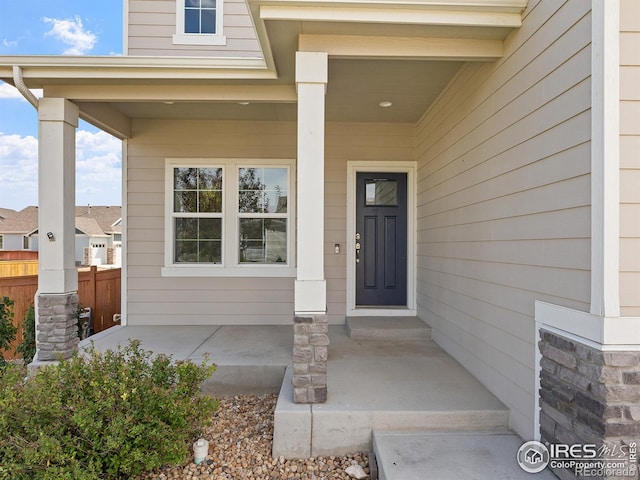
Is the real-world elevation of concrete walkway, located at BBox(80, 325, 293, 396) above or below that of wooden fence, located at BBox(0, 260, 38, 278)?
below

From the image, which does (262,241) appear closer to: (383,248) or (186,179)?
(186,179)

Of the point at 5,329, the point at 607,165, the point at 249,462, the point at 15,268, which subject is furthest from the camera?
the point at 15,268

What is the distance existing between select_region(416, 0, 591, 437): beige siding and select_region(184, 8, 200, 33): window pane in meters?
3.29

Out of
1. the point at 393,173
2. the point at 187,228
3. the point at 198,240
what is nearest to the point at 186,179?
the point at 187,228

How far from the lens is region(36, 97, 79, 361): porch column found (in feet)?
12.3

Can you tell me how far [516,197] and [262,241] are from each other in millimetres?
3419

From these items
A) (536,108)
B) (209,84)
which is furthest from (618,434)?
(209,84)

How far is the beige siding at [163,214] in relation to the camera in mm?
5125

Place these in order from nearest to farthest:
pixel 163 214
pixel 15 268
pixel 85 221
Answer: pixel 163 214 < pixel 15 268 < pixel 85 221

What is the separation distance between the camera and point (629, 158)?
1831 millimetres

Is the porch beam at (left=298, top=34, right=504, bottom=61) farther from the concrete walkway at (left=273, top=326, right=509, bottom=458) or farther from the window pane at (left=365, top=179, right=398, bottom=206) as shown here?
the concrete walkway at (left=273, top=326, right=509, bottom=458)

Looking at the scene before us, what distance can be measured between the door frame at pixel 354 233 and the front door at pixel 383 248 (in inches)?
3.4

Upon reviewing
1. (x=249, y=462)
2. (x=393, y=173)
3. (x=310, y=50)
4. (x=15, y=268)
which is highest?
(x=310, y=50)

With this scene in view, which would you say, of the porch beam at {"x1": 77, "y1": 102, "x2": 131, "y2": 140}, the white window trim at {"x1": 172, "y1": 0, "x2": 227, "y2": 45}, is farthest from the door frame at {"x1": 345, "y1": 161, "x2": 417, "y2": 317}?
the porch beam at {"x1": 77, "y1": 102, "x2": 131, "y2": 140}
